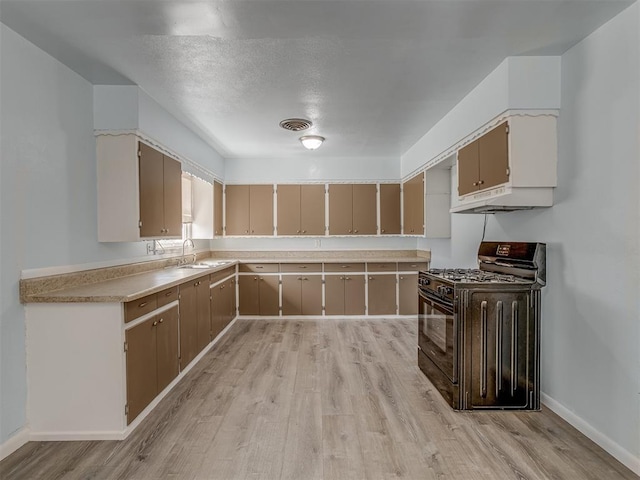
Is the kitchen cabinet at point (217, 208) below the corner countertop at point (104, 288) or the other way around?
the other way around

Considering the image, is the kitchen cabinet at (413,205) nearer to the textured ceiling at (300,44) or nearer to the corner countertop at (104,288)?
the textured ceiling at (300,44)

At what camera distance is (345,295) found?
532cm

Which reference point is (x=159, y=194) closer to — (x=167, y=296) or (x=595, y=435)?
(x=167, y=296)

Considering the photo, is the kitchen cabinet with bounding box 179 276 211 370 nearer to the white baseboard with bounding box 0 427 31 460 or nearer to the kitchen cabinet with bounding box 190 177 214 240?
the white baseboard with bounding box 0 427 31 460

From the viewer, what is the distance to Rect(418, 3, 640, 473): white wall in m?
1.99

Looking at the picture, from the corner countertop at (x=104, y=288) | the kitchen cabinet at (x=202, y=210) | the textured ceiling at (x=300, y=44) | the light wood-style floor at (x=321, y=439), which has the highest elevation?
the textured ceiling at (x=300, y=44)

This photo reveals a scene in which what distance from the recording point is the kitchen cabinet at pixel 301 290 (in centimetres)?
532

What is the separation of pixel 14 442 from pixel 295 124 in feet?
11.5

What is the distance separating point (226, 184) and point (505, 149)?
4273 mm

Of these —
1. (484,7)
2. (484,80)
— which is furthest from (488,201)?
(484,7)

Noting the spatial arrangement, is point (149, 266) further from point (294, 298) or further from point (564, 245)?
point (564, 245)

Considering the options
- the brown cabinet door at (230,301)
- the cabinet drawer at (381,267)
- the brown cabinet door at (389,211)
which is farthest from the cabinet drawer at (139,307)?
the brown cabinet door at (389,211)

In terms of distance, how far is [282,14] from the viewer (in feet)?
6.52

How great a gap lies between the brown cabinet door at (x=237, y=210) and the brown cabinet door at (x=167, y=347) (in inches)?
106
